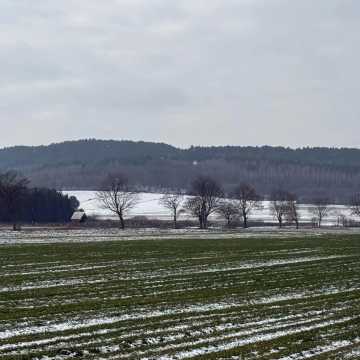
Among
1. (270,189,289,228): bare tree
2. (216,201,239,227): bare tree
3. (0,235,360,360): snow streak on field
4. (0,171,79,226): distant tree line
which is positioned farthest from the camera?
(0,171,79,226): distant tree line

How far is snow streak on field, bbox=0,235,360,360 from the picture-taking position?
15.0m

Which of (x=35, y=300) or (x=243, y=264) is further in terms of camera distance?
(x=243, y=264)

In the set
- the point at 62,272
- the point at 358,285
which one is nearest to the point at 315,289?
the point at 358,285

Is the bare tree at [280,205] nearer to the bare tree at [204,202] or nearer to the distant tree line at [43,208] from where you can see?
the bare tree at [204,202]

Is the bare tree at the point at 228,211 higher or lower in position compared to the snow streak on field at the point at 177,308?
higher

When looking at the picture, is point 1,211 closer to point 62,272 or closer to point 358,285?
point 62,272

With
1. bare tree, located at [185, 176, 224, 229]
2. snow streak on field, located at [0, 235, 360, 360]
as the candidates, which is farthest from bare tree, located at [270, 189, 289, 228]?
snow streak on field, located at [0, 235, 360, 360]

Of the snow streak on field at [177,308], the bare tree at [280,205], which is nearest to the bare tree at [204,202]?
the bare tree at [280,205]

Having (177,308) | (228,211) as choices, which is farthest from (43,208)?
(177,308)

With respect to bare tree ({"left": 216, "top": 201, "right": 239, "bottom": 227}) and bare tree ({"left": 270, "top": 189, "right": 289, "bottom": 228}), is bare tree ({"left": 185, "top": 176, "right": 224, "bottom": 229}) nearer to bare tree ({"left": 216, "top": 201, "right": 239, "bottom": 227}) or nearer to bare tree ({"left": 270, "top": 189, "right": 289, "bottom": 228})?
bare tree ({"left": 216, "top": 201, "right": 239, "bottom": 227})

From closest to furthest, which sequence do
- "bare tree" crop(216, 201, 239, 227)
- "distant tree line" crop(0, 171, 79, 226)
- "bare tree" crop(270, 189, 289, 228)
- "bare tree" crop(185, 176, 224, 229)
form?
"bare tree" crop(185, 176, 224, 229) → "bare tree" crop(216, 201, 239, 227) → "bare tree" crop(270, 189, 289, 228) → "distant tree line" crop(0, 171, 79, 226)

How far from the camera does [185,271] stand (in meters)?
32.1

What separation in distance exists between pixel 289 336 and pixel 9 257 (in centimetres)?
2551

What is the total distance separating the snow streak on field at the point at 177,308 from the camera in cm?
1502
